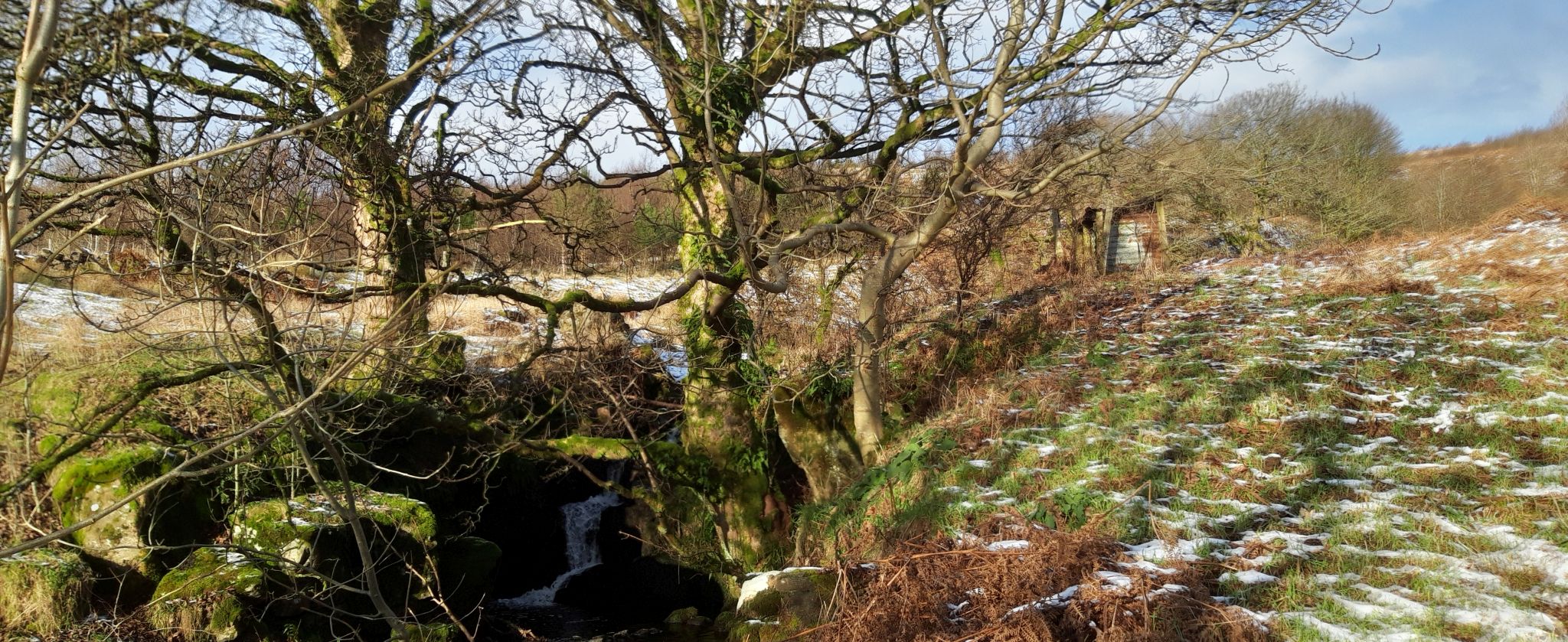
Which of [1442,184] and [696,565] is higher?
[1442,184]

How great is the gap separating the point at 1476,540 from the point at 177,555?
8.99m

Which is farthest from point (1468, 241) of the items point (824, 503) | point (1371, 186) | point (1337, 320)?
point (824, 503)

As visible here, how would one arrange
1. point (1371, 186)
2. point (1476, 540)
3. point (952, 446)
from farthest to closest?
point (1371, 186), point (952, 446), point (1476, 540)

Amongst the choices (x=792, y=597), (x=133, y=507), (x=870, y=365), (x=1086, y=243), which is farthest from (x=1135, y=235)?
(x=133, y=507)

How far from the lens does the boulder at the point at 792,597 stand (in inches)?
217

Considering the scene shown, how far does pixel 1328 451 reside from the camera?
6.38 m

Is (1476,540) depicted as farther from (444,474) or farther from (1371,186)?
(1371,186)

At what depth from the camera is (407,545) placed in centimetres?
686

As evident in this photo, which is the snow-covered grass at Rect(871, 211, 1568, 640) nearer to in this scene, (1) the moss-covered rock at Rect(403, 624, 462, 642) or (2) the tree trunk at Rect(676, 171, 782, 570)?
(2) the tree trunk at Rect(676, 171, 782, 570)

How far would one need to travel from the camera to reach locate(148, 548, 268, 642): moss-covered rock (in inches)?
218

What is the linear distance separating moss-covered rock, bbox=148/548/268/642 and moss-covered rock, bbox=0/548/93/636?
471 mm

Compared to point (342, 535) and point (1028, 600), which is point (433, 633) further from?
point (1028, 600)

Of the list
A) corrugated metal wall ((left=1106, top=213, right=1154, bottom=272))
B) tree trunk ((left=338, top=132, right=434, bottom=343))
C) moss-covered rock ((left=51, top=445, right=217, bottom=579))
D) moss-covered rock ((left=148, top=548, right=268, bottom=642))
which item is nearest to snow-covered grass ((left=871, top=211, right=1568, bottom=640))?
tree trunk ((left=338, top=132, right=434, bottom=343))

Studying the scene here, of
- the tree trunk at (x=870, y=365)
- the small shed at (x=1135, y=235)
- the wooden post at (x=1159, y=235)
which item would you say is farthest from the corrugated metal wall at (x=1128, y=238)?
the tree trunk at (x=870, y=365)
